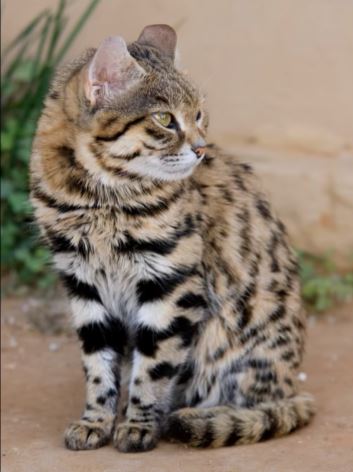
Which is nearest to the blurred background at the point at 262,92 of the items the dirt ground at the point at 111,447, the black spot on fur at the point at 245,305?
the dirt ground at the point at 111,447

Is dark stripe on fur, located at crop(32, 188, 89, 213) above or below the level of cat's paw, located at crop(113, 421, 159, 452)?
above

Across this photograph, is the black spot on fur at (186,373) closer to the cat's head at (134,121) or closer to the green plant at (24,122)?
the cat's head at (134,121)

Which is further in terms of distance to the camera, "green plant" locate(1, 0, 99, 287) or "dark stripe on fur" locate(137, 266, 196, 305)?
"green plant" locate(1, 0, 99, 287)

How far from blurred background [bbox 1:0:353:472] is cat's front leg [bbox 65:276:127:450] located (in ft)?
4.43

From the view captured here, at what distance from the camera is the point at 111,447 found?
4590 mm

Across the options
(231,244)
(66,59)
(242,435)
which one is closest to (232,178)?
(231,244)

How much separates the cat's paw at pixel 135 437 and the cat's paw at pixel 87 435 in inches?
2.7

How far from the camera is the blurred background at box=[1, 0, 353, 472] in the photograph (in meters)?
6.36

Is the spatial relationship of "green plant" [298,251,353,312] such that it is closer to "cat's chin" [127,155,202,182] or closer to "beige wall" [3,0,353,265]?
"beige wall" [3,0,353,265]

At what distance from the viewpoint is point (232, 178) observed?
483cm

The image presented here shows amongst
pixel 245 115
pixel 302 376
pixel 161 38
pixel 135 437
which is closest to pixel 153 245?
pixel 135 437

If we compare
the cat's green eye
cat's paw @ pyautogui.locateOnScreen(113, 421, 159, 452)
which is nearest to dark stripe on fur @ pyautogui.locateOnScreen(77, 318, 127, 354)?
cat's paw @ pyautogui.locateOnScreen(113, 421, 159, 452)

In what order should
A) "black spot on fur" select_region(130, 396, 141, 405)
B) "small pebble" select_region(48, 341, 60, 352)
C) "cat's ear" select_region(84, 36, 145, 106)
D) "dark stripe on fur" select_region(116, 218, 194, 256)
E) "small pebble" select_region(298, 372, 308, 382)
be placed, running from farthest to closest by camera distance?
"small pebble" select_region(48, 341, 60, 352) → "small pebble" select_region(298, 372, 308, 382) → "black spot on fur" select_region(130, 396, 141, 405) → "dark stripe on fur" select_region(116, 218, 194, 256) → "cat's ear" select_region(84, 36, 145, 106)

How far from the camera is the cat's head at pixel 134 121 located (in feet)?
13.9
